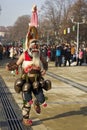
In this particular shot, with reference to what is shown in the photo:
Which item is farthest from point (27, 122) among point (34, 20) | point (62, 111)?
point (34, 20)

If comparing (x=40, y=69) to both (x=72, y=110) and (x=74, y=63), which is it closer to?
(x=72, y=110)

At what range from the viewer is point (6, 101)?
11.6 metres

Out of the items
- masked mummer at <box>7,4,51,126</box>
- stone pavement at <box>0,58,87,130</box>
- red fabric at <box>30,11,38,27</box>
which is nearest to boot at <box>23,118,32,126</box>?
masked mummer at <box>7,4,51,126</box>

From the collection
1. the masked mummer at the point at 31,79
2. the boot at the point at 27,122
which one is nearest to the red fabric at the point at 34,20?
the masked mummer at the point at 31,79

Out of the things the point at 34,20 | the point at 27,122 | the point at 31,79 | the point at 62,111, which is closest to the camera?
the point at 27,122

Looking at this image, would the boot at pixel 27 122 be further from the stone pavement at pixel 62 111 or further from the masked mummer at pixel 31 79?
the stone pavement at pixel 62 111

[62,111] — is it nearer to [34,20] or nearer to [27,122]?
[27,122]

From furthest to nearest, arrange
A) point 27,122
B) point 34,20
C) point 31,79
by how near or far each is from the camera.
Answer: point 34,20 < point 31,79 < point 27,122

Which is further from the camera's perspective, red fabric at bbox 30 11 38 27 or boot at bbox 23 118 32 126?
red fabric at bbox 30 11 38 27

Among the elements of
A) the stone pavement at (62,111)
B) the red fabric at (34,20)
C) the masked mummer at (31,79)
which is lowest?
the stone pavement at (62,111)

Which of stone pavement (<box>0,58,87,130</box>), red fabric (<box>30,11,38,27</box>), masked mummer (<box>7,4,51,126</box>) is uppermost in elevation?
red fabric (<box>30,11,38,27</box>)

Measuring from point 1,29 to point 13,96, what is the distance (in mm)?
172680

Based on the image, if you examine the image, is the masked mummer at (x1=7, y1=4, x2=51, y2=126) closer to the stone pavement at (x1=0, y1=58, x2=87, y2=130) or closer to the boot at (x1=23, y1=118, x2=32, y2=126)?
the boot at (x1=23, y1=118, x2=32, y2=126)

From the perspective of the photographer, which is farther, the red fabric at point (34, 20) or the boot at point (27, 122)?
the red fabric at point (34, 20)
